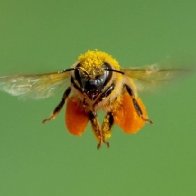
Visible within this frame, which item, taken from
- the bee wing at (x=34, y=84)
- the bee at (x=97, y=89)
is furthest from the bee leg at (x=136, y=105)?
the bee wing at (x=34, y=84)

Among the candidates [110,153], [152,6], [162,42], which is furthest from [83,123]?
[152,6]

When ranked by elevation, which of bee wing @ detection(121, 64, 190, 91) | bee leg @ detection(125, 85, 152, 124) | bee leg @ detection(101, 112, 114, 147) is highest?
bee wing @ detection(121, 64, 190, 91)

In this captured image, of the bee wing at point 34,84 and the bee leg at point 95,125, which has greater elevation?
the bee wing at point 34,84

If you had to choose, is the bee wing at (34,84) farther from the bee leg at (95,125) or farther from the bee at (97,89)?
the bee leg at (95,125)

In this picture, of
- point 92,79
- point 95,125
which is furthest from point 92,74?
point 95,125

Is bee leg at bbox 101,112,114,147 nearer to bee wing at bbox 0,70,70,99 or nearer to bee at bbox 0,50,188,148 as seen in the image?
bee at bbox 0,50,188,148

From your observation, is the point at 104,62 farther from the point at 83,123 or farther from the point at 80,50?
the point at 80,50

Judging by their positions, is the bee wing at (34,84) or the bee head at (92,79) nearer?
the bee head at (92,79)

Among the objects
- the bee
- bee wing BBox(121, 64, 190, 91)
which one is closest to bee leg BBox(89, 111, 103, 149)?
the bee
